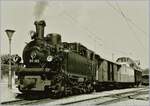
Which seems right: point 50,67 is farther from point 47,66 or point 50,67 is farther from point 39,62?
point 39,62

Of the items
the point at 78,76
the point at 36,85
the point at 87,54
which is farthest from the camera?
the point at 87,54

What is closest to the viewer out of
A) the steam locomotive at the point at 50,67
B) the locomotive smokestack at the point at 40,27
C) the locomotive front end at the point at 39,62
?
the locomotive front end at the point at 39,62

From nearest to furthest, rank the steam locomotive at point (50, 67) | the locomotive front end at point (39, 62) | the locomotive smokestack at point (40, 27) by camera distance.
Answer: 1. the locomotive front end at point (39, 62)
2. the steam locomotive at point (50, 67)
3. the locomotive smokestack at point (40, 27)

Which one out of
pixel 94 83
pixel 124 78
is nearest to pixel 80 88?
pixel 94 83

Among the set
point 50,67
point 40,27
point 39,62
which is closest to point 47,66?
point 50,67

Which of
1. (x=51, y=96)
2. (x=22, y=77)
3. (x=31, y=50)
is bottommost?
(x=51, y=96)

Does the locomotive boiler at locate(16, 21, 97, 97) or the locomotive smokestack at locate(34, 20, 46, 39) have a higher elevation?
the locomotive smokestack at locate(34, 20, 46, 39)

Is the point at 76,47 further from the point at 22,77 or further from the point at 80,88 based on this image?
the point at 22,77

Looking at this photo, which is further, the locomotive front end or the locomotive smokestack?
the locomotive smokestack

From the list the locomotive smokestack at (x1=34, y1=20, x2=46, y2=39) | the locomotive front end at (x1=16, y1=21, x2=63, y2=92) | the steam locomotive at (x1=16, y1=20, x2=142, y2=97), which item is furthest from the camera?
the locomotive smokestack at (x1=34, y1=20, x2=46, y2=39)

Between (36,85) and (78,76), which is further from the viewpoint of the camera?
(78,76)

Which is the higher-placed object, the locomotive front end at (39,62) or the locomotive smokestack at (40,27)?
the locomotive smokestack at (40,27)

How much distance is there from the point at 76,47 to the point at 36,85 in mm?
5196

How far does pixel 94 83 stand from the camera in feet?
79.0
